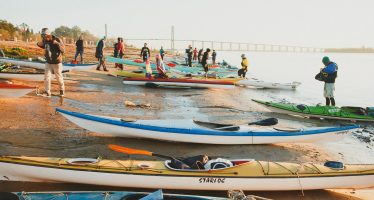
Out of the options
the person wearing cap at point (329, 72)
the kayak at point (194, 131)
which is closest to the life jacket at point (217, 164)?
the kayak at point (194, 131)

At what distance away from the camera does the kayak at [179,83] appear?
51.7 ft

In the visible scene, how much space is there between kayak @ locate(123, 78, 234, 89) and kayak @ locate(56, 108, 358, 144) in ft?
26.7

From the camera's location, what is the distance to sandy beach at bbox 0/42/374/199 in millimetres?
6332

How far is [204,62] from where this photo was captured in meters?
19.7

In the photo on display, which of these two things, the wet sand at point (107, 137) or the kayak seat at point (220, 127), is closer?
the wet sand at point (107, 137)

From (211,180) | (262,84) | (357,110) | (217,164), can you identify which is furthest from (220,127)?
(262,84)

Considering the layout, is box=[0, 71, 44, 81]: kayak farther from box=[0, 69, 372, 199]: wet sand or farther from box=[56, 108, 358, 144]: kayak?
box=[56, 108, 358, 144]: kayak

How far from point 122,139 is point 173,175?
2.87 m

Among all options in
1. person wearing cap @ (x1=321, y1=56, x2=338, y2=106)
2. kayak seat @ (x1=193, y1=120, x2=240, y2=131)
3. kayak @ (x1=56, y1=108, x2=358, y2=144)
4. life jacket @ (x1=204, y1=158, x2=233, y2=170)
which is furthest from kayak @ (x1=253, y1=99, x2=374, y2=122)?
life jacket @ (x1=204, y1=158, x2=233, y2=170)

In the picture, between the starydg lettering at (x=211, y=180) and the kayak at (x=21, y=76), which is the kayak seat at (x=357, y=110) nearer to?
the starydg lettering at (x=211, y=180)

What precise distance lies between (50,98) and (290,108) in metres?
7.67

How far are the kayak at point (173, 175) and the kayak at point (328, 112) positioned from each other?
625 cm

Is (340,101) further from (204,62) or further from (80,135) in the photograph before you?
(80,135)

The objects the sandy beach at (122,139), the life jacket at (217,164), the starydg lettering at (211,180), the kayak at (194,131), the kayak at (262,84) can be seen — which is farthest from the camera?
the kayak at (262,84)
